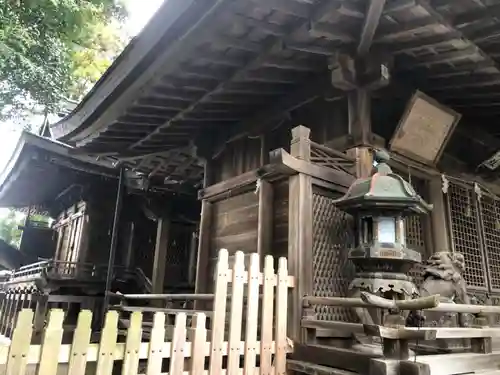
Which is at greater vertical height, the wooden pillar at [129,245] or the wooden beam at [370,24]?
the wooden beam at [370,24]

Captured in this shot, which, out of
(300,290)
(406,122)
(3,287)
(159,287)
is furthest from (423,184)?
(3,287)

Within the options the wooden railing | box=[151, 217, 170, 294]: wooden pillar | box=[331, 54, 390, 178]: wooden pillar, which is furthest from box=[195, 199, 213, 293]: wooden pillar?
box=[151, 217, 170, 294]: wooden pillar

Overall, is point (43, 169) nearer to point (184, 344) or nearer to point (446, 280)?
point (184, 344)

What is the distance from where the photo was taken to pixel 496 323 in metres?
6.52

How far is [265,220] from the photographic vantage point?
5.54 m

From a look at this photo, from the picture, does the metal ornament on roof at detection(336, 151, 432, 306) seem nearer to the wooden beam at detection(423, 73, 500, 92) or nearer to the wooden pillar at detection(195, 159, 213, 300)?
the wooden beam at detection(423, 73, 500, 92)

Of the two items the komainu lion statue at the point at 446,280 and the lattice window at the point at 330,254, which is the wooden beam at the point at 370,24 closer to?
the lattice window at the point at 330,254

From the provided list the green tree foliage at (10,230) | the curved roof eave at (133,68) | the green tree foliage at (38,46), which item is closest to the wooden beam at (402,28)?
the curved roof eave at (133,68)

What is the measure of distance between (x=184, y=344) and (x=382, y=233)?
7.68 ft

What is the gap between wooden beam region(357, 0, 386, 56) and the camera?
3.88 m

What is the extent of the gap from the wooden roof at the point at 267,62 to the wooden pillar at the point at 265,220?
1.42 metres

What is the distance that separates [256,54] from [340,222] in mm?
2289

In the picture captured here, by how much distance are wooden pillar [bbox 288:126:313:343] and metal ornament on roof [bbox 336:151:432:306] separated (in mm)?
410

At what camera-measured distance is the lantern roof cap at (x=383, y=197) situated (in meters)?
4.28
